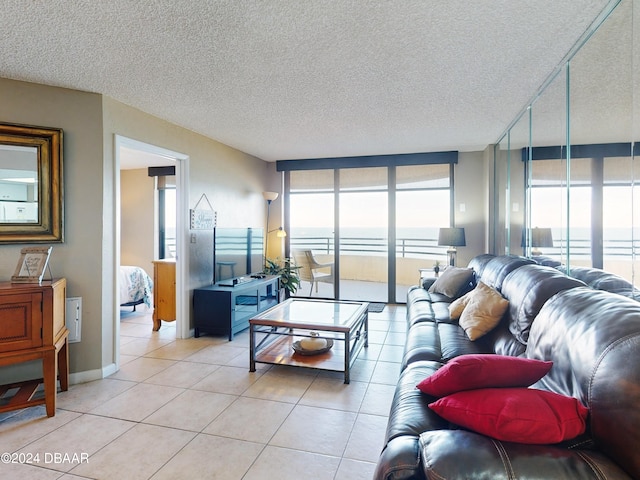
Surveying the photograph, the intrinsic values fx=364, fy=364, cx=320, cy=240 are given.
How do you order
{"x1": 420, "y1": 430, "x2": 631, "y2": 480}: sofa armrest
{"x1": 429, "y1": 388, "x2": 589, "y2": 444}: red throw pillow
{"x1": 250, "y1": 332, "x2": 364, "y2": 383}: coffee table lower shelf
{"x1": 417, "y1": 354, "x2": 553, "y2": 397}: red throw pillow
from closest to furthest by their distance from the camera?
{"x1": 420, "y1": 430, "x2": 631, "y2": 480}: sofa armrest → {"x1": 429, "y1": 388, "x2": 589, "y2": 444}: red throw pillow → {"x1": 417, "y1": 354, "x2": 553, "y2": 397}: red throw pillow → {"x1": 250, "y1": 332, "x2": 364, "y2": 383}: coffee table lower shelf

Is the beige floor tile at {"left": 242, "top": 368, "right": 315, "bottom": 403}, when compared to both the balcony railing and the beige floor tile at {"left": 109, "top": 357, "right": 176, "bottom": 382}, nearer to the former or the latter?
the beige floor tile at {"left": 109, "top": 357, "right": 176, "bottom": 382}

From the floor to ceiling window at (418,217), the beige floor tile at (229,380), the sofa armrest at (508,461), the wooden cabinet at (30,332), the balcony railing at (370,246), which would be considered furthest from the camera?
the balcony railing at (370,246)

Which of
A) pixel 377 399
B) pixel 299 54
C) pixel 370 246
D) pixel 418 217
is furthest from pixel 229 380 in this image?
pixel 418 217

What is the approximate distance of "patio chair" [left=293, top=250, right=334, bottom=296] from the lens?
6.00 metres

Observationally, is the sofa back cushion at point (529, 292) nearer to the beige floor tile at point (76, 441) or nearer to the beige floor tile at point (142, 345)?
the beige floor tile at point (76, 441)

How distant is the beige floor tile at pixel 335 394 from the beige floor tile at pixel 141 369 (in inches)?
55.9

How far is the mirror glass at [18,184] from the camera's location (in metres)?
2.73

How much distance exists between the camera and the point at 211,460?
199 cm

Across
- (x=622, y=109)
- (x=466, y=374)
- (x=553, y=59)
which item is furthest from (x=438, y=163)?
(x=466, y=374)

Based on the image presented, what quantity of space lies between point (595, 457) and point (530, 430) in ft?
0.52

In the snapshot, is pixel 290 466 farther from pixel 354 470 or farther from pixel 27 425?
pixel 27 425

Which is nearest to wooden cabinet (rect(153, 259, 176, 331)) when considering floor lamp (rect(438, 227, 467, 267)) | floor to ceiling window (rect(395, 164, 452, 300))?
floor to ceiling window (rect(395, 164, 452, 300))

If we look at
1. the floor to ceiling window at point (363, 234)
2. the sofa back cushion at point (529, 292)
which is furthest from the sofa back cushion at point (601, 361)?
the floor to ceiling window at point (363, 234)

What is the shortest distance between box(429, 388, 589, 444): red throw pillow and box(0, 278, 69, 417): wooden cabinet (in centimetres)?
262
